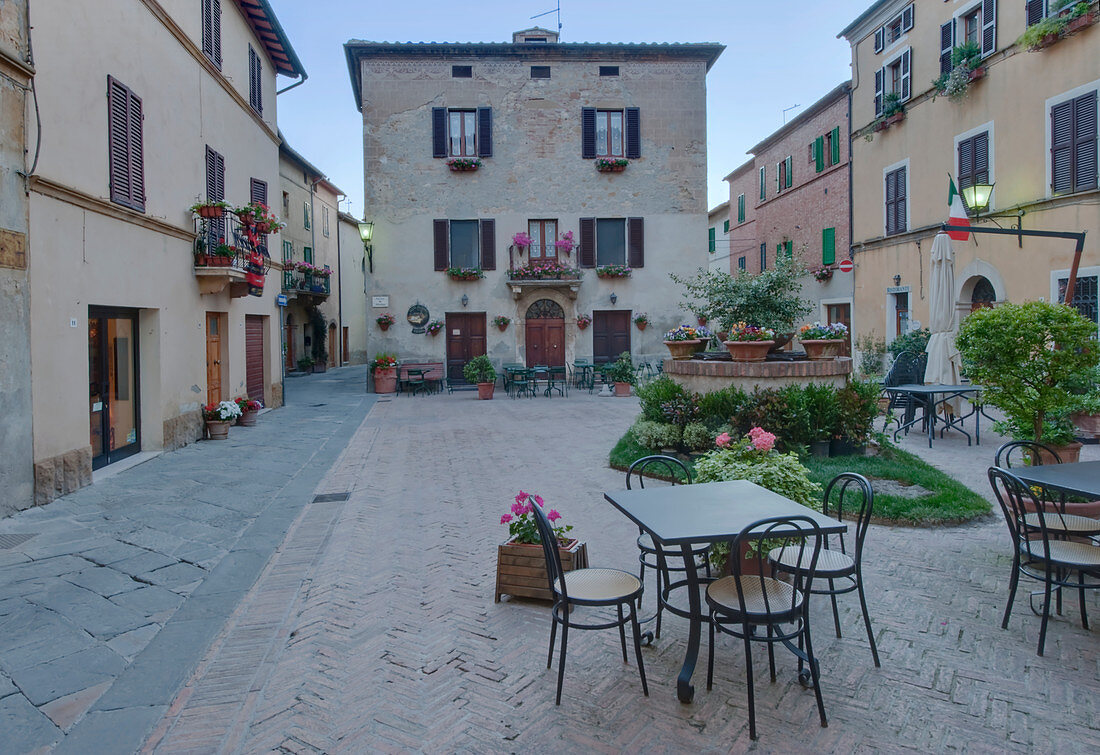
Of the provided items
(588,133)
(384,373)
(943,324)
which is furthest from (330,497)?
(588,133)

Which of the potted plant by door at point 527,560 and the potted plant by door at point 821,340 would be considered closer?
the potted plant by door at point 527,560

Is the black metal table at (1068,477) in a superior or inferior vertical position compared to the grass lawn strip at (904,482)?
superior

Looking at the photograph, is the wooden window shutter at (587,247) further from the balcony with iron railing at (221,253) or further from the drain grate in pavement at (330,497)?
the drain grate in pavement at (330,497)

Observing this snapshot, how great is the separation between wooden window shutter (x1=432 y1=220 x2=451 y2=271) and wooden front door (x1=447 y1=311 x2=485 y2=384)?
5.01ft

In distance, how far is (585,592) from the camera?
139 inches

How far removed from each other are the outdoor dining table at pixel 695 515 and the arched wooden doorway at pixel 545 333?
56.5 ft

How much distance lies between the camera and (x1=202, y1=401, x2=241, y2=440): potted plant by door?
A: 11742 millimetres

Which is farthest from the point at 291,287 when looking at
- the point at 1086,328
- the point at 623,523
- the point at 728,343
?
the point at 1086,328

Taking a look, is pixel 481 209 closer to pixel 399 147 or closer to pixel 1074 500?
pixel 399 147

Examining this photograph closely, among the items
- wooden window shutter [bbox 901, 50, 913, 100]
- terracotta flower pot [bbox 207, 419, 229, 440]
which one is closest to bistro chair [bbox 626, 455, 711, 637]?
terracotta flower pot [bbox 207, 419, 229, 440]

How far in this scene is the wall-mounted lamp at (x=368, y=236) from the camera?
19984 millimetres

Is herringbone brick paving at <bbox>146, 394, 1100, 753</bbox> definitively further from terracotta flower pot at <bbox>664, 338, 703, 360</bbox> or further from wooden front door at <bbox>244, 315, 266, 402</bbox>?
wooden front door at <bbox>244, 315, 266, 402</bbox>

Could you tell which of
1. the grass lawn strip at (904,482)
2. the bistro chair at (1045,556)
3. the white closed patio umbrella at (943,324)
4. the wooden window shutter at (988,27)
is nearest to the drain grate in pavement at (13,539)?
the grass lawn strip at (904,482)

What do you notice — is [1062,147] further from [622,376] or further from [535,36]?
[535,36]
